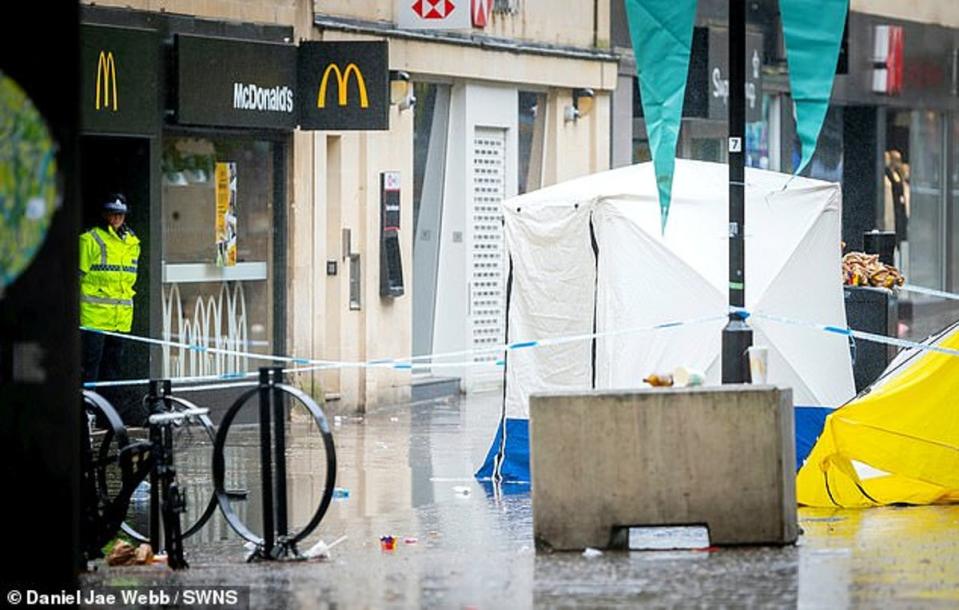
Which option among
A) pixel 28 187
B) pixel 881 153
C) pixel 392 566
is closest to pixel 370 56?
pixel 392 566

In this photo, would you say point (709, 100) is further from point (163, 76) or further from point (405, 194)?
point (163, 76)

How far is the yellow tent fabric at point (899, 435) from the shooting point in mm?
12688

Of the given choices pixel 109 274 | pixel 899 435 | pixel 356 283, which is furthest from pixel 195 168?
pixel 899 435

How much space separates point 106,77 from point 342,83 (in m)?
2.60

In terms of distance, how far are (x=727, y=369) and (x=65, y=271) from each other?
21.9ft

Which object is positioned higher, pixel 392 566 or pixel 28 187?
pixel 28 187

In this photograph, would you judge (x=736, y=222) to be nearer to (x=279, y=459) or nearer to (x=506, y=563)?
(x=506, y=563)

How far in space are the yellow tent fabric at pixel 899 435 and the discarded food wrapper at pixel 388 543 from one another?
9.37 ft

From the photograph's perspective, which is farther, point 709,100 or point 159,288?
point 709,100

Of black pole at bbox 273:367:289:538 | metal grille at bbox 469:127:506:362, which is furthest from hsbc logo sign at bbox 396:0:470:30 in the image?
black pole at bbox 273:367:289:538

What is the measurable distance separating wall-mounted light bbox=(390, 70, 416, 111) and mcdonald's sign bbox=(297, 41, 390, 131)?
2.00 m

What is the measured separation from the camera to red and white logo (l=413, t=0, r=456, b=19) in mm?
21156

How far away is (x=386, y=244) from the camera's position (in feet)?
70.5

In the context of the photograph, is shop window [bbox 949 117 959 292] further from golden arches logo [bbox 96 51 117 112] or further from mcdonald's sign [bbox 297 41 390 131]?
Result: golden arches logo [bbox 96 51 117 112]
